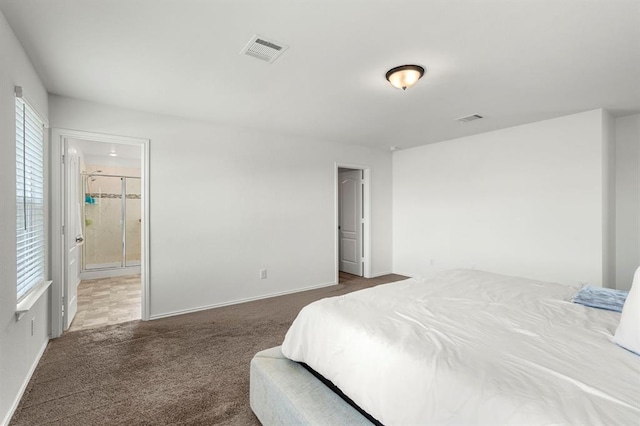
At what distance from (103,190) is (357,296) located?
6.41 metres

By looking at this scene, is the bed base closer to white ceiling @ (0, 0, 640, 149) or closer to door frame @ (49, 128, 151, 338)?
white ceiling @ (0, 0, 640, 149)

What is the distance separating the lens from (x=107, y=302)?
14.2 feet

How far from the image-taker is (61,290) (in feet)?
10.3

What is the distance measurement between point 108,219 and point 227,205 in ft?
12.5

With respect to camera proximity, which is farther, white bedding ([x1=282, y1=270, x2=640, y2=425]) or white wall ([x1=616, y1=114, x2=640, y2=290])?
white wall ([x1=616, y1=114, x2=640, y2=290])

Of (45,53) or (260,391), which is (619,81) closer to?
(260,391)

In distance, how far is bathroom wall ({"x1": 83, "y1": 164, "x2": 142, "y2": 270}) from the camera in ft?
19.9

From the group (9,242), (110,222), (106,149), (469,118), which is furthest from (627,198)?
(110,222)

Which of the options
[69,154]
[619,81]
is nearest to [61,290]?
[69,154]

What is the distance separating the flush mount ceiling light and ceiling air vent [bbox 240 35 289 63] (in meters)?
0.93

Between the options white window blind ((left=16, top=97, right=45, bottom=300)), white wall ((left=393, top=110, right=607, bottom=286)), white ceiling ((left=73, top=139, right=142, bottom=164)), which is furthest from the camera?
white ceiling ((left=73, top=139, right=142, bottom=164))

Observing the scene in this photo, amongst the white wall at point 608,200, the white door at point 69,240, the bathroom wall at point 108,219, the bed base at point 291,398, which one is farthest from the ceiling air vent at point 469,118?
the bathroom wall at point 108,219

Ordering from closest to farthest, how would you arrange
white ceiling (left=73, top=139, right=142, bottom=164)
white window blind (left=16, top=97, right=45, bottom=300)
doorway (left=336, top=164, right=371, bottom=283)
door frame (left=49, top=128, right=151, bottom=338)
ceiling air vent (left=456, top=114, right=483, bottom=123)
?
white window blind (left=16, top=97, right=45, bottom=300) → door frame (left=49, top=128, right=151, bottom=338) → ceiling air vent (left=456, top=114, right=483, bottom=123) → white ceiling (left=73, top=139, right=142, bottom=164) → doorway (left=336, top=164, right=371, bottom=283)

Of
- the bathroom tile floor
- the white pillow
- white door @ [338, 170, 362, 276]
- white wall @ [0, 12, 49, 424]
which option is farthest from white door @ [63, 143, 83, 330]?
the white pillow
